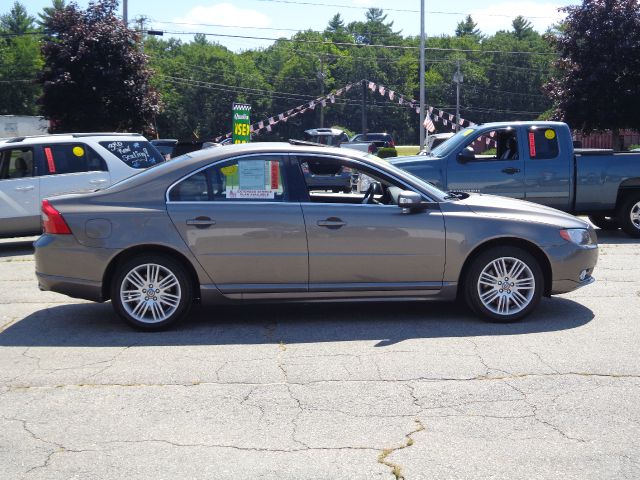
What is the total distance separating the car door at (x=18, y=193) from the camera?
12.7 m

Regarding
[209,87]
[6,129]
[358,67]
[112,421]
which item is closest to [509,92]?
[358,67]

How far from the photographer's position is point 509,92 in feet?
358

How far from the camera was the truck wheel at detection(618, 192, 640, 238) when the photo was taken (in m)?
13.0

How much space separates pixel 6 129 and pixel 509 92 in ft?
247

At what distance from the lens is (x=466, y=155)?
503 inches

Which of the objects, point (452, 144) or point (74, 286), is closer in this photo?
point (74, 286)

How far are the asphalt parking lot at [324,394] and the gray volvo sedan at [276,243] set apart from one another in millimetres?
352

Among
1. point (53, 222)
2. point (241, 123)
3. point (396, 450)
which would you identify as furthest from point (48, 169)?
point (396, 450)

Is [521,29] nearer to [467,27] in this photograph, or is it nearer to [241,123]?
[467,27]

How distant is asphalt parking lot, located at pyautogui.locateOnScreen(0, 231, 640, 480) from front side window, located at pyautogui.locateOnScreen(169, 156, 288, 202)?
3.91 ft

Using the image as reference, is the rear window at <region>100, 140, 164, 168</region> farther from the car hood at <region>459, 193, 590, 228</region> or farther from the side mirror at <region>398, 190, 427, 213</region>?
the car hood at <region>459, 193, 590, 228</region>

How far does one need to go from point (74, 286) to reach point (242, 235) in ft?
5.06

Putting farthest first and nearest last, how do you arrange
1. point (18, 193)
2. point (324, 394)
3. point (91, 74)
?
point (91, 74), point (18, 193), point (324, 394)

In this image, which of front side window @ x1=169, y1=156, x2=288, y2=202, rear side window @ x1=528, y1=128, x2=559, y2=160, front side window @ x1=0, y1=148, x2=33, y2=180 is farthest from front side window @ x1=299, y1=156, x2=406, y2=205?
front side window @ x1=0, y1=148, x2=33, y2=180
